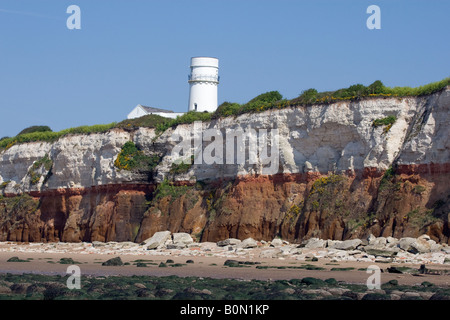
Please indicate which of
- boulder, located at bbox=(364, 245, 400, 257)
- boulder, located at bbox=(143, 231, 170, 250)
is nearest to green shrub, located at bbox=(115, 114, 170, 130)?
boulder, located at bbox=(143, 231, 170, 250)

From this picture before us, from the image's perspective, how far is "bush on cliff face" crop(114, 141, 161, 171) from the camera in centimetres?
4744

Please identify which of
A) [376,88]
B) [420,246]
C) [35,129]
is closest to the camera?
[420,246]

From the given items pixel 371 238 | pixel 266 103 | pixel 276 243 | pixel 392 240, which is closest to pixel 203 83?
pixel 266 103

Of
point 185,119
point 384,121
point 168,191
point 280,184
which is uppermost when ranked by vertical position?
point 185,119

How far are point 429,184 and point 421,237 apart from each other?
4042 mm

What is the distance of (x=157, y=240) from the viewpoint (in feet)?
127

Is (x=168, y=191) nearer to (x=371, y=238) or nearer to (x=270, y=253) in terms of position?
(x=270, y=253)

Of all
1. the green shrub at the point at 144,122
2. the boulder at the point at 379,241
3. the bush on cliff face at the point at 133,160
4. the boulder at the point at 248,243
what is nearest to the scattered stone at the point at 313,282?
the boulder at the point at 379,241

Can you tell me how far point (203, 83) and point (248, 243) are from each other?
30520 millimetres

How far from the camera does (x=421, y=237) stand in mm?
29609

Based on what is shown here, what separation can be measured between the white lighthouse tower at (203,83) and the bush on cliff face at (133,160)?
52.0 ft

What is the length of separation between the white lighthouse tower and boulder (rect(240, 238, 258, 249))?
2900 centimetres
